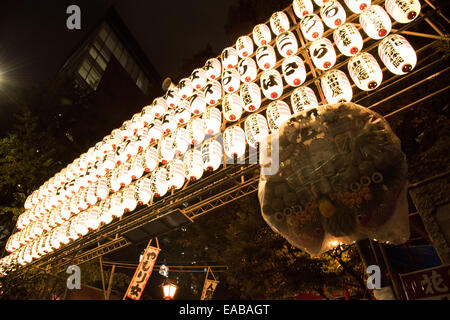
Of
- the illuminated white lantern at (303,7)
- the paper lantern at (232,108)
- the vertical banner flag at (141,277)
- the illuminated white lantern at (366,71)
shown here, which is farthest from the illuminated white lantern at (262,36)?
the vertical banner flag at (141,277)

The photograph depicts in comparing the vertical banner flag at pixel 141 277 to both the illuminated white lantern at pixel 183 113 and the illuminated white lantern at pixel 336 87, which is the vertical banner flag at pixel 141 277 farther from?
the illuminated white lantern at pixel 336 87

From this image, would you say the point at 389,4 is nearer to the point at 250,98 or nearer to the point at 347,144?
the point at 250,98

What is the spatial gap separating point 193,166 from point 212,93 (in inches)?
102

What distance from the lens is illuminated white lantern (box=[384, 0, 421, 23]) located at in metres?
5.39

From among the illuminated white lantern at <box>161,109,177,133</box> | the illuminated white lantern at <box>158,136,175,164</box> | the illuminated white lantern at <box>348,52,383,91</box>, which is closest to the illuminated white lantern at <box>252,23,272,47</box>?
the illuminated white lantern at <box>348,52,383,91</box>

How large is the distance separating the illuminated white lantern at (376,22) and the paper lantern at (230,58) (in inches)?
162

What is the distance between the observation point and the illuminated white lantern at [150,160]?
9492mm

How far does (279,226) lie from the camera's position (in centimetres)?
371

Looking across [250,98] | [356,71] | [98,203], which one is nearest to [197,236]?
[98,203]

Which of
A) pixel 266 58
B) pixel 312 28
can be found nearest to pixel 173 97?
pixel 266 58

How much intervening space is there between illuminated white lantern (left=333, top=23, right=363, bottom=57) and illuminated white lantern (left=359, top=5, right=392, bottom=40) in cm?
24

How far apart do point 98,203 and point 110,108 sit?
21900 millimetres

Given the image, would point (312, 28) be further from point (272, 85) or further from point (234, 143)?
point (234, 143)
